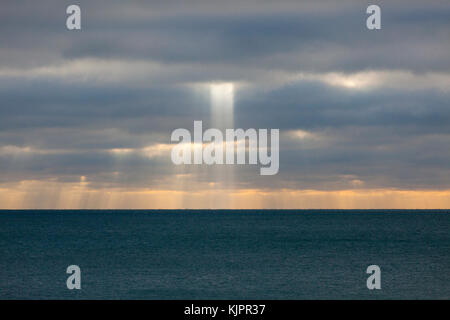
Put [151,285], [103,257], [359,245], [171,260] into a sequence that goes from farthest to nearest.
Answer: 1. [359,245]
2. [103,257]
3. [171,260]
4. [151,285]

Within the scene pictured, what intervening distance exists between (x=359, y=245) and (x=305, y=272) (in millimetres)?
56605

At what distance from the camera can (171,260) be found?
9631 centimetres

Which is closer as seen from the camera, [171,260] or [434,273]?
[434,273]
